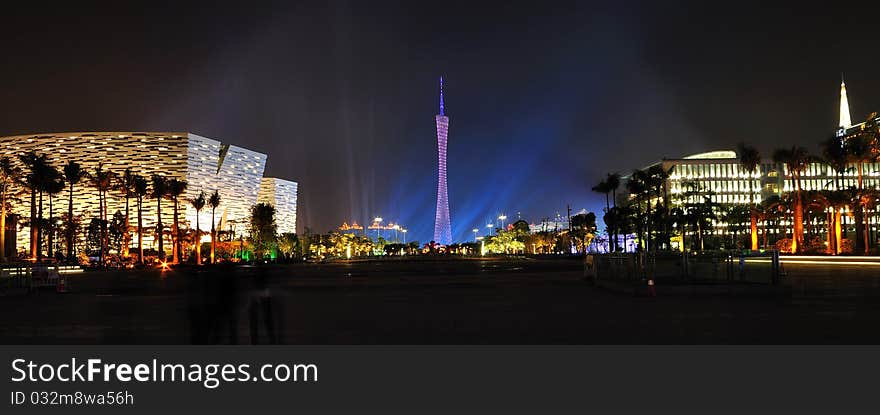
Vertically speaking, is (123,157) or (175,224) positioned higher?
(123,157)

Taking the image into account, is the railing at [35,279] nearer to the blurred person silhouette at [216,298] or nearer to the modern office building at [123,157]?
the blurred person silhouette at [216,298]

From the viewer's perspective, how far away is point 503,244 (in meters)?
183

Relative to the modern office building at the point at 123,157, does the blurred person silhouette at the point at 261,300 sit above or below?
below

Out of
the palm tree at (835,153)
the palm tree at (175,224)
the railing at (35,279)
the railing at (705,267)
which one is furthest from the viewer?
the palm tree at (175,224)

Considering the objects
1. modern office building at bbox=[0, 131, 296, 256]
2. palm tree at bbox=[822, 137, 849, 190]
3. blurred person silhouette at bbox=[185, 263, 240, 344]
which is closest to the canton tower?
modern office building at bbox=[0, 131, 296, 256]

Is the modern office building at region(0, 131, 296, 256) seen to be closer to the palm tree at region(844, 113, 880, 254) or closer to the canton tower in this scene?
the canton tower

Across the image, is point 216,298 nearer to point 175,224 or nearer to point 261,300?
point 261,300

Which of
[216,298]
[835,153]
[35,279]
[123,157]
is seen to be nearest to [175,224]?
[123,157]

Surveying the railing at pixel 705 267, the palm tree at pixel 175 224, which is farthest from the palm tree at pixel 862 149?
the palm tree at pixel 175 224

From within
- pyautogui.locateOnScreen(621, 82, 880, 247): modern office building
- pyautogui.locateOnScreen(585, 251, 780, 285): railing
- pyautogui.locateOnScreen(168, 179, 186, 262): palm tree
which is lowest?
pyautogui.locateOnScreen(585, 251, 780, 285): railing
